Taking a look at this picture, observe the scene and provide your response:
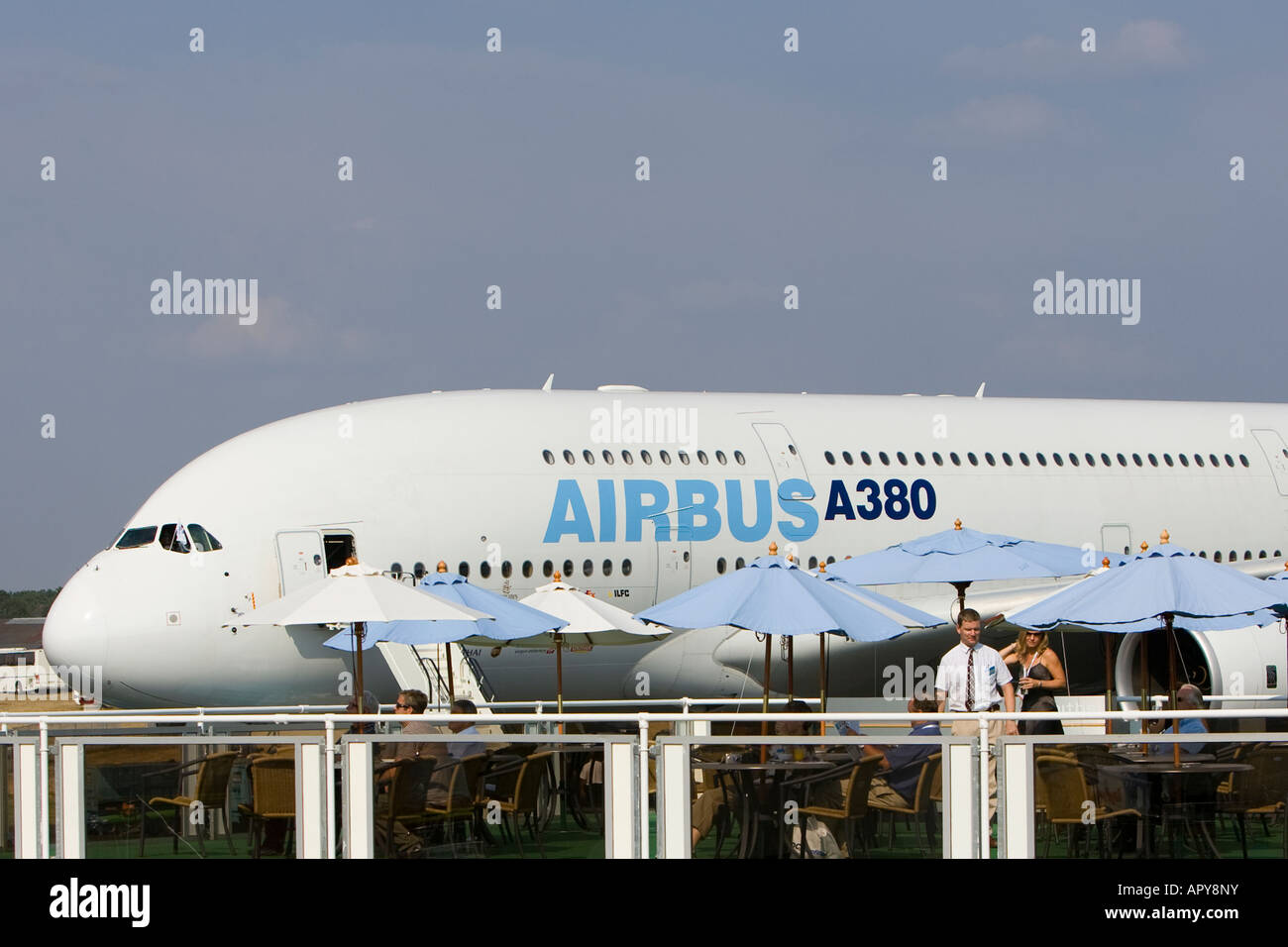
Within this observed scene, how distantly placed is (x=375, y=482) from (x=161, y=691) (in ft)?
9.91

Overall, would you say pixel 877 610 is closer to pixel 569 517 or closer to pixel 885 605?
pixel 885 605

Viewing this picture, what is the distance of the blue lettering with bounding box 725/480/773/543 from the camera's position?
2020cm

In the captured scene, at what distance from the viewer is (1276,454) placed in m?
25.5

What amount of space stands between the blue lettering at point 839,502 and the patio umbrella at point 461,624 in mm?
5367

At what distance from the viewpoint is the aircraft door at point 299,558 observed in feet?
58.7

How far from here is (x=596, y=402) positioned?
20.9 metres

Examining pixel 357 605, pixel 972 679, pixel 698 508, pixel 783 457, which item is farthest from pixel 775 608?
pixel 783 457

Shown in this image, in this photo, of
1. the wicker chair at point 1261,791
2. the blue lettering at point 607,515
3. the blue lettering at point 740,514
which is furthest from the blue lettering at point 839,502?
the wicker chair at point 1261,791

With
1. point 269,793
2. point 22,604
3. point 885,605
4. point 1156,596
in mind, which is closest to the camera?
point 269,793

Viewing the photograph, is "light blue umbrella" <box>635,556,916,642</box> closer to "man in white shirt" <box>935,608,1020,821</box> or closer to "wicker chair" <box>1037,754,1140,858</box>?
"man in white shirt" <box>935,608,1020,821</box>

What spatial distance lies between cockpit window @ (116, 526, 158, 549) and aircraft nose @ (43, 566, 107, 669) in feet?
1.65

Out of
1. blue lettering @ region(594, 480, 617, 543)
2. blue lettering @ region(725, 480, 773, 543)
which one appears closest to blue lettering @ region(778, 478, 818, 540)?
blue lettering @ region(725, 480, 773, 543)

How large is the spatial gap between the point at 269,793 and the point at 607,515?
9.72 meters

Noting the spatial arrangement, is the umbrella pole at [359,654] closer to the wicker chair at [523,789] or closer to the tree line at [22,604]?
the wicker chair at [523,789]
